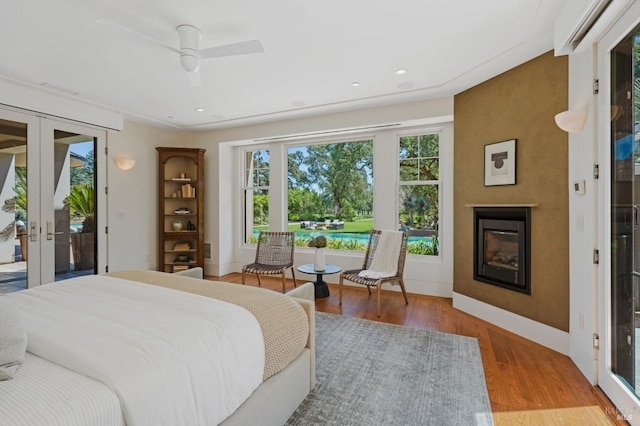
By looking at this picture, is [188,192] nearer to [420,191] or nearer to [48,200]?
[48,200]

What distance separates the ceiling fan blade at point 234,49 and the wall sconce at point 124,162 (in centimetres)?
297

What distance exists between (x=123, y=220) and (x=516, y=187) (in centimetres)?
525

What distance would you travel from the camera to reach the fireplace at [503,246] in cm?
296

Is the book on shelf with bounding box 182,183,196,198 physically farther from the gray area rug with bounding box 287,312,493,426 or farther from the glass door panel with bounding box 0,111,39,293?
the gray area rug with bounding box 287,312,493,426

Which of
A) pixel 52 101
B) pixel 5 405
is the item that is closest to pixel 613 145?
pixel 5 405

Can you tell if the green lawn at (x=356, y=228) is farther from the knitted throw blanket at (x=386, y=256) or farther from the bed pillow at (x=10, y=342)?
the bed pillow at (x=10, y=342)

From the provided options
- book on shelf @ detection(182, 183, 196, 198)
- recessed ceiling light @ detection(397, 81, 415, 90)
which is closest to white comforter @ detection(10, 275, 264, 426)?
recessed ceiling light @ detection(397, 81, 415, 90)

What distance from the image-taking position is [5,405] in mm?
903

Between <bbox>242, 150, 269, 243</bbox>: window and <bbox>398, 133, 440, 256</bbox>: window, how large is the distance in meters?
2.42

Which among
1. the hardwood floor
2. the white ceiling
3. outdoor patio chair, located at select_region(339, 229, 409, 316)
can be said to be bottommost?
the hardwood floor

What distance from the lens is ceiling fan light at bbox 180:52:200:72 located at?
2354mm

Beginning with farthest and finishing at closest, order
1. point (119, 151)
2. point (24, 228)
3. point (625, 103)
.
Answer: point (119, 151), point (24, 228), point (625, 103)

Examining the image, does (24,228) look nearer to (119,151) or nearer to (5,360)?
(119,151)

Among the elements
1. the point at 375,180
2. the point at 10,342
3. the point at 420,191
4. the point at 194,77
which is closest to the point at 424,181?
the point at 420,191
